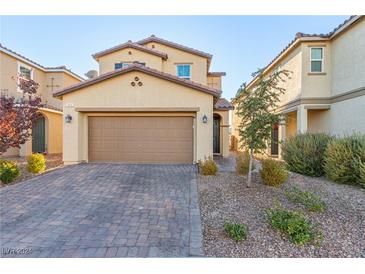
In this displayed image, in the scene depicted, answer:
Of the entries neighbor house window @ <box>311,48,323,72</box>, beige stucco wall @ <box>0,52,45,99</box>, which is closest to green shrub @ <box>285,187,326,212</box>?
neighbor house window @ <box>311,48,323,72</box>

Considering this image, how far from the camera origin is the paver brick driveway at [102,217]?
371cm

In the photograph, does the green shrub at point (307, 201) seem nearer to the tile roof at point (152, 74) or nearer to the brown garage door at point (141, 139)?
the brown garage door at point (141, 139)

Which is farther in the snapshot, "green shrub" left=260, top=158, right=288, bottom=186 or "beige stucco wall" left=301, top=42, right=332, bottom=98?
"beige stucco wall" left=301, top=42, right=332, bottom=98

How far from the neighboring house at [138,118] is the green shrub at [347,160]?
4856mm

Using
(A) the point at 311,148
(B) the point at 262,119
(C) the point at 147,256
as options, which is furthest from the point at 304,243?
(A) the point at 311,148

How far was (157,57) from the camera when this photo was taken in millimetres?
14938

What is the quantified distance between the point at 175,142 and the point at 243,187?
5224 mm

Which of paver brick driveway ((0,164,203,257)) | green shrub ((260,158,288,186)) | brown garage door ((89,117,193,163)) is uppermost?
brown garage door ((89,117,193,163))

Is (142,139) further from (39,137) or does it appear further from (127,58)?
(39,137)

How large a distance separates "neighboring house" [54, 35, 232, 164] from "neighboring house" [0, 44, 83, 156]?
16.0 ft

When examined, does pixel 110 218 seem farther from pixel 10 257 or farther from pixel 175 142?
pixel 175 142

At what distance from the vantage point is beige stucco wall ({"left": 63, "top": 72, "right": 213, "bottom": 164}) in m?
10.8

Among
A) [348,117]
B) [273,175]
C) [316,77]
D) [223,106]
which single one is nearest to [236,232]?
[273,175]

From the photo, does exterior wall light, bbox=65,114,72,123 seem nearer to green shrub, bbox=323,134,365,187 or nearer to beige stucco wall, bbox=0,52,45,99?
beige stucco wall, bbox=0,52,45,99
